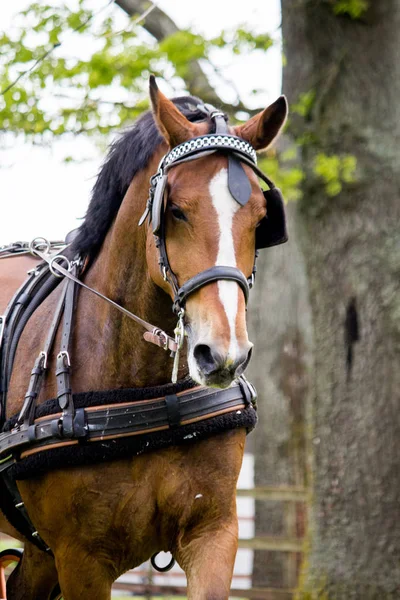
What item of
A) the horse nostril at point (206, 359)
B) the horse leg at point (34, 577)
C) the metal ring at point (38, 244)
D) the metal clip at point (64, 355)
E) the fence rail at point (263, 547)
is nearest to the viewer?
the horse nostril at point (206, 359)

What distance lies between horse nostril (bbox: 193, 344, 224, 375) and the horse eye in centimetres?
50

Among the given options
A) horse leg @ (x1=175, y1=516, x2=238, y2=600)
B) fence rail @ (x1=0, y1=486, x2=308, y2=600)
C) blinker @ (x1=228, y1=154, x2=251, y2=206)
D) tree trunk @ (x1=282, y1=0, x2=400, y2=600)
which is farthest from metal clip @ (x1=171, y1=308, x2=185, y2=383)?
fence rail @ (x1=0, y1=486, x2=308, y2=600)

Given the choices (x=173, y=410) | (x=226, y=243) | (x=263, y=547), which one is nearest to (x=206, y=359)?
(x=226, y=243)

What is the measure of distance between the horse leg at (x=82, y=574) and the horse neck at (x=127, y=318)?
663 millimetres

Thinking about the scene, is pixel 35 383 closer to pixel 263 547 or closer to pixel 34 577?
pixel 34 577

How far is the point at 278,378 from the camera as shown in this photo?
11914 millimetres

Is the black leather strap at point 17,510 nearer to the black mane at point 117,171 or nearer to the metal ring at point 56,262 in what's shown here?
the metal ring at point 56,262

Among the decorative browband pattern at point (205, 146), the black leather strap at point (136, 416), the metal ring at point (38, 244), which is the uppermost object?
the metal ring at point (38, 244)

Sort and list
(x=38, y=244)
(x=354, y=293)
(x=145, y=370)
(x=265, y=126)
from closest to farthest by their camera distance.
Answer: (x=265, y=126)
(x=145, y=370)
(x=38, y=244)
(x=354, y=293)

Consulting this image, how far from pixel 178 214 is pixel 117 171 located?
2.22ft

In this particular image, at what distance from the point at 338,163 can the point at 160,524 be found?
13.9ft

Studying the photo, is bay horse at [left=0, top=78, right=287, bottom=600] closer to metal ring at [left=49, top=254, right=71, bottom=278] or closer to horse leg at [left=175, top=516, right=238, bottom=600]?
horse leg at [left=175, top=516, right=238, bottom=600]

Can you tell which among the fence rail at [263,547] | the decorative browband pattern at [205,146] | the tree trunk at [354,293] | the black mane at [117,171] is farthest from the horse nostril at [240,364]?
the fence rail at [263,547]

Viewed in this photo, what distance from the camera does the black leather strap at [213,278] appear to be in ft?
9.98
